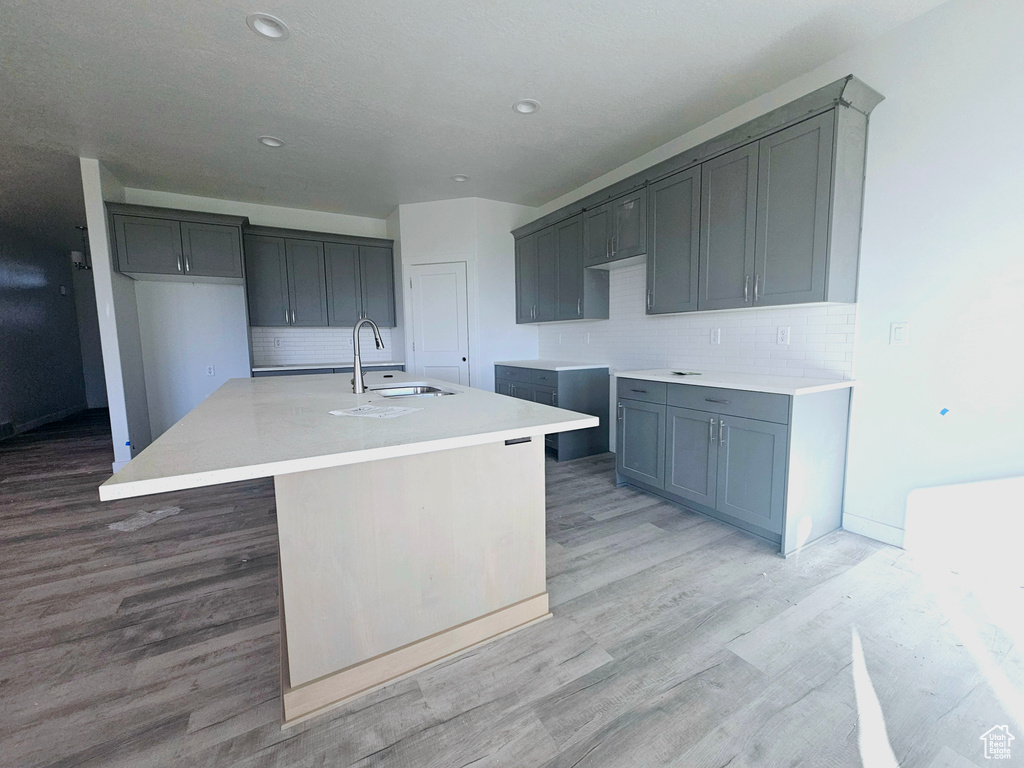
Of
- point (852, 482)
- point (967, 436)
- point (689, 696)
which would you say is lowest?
point (689, 696)

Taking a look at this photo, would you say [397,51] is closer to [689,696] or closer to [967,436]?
[689,696]

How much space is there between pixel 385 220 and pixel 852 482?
217 inches

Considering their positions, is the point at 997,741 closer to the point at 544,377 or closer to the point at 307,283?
the point at 544,377

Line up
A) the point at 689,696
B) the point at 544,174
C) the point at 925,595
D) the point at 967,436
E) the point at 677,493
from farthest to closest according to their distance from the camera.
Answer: the point at 544,174 → the point at 677,493 → the point at 967,436 → the point at 925,595 → the point at 689,696

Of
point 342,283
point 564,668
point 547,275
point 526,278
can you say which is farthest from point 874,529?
point 342,283

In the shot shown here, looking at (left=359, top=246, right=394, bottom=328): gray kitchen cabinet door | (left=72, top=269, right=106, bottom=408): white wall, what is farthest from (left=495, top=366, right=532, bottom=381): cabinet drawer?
(left=72, top=269, right=106, bottom=408): white wall

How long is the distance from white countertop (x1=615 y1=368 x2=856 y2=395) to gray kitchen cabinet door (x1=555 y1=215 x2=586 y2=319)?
136 centimetres

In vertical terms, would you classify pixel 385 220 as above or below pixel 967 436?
above

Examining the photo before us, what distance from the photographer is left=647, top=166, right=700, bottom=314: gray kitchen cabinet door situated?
2.80 meters

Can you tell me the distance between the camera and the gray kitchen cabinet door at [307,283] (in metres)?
4.76

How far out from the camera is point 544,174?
13.1 ft

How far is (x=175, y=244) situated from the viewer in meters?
4.09

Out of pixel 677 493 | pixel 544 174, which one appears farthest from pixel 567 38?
pixel 677 493

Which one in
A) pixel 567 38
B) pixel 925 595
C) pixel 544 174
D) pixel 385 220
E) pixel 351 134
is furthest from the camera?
pixel 385 220
